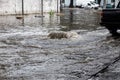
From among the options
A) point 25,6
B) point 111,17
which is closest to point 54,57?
point 111,17

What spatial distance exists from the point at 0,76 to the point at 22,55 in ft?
10.3

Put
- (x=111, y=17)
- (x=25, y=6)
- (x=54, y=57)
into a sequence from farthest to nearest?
(x=25, y=6), (x=111, y=17), (x=54, y=57)

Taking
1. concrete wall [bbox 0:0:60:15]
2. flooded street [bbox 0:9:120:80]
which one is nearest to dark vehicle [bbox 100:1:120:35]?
flooded street [bbox 0:9:120:80]

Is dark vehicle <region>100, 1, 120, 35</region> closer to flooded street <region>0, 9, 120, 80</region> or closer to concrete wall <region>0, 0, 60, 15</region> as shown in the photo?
flooded street <region>0, 9, 120, 80</region>

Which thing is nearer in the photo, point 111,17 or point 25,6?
point 111,17

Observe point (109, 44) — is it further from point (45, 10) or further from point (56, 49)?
point (45, 10)

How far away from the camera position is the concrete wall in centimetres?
3684

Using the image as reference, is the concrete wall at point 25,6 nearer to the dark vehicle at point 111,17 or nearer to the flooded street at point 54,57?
the dark vehicle at point 111,17

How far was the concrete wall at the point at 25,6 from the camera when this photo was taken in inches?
1451

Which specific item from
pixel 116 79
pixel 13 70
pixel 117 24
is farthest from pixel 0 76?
pixel 117 24

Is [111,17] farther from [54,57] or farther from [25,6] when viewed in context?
[25,6]

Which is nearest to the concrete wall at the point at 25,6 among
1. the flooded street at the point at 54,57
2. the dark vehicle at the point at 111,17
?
the dark vehicle at the point at 111,17

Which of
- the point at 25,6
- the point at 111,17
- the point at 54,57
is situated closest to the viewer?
the point at 54,57

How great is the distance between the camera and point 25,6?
40719mm
